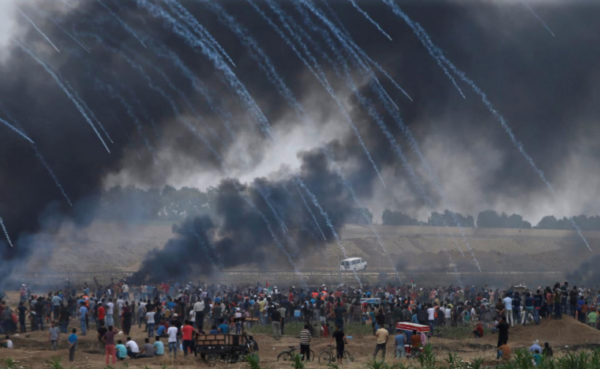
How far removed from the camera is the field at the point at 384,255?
5925 centimetres

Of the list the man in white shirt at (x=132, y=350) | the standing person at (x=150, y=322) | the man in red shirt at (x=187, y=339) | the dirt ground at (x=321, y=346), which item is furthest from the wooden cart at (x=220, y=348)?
the standing person at (x=150, y=322)

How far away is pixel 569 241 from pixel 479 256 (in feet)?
42.5

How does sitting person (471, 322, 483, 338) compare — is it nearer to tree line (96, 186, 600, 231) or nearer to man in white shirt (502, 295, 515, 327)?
man in white shirt (502, 295, 515, 327)

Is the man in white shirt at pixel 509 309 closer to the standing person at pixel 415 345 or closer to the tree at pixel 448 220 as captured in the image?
the standing person at pixel 415 345

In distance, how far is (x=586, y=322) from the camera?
3234 centimetres

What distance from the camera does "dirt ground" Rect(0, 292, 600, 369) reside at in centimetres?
2169

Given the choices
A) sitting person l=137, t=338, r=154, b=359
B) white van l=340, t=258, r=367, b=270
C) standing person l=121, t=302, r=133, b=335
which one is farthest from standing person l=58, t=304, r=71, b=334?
white van l=340, t=258, r=367, b=270

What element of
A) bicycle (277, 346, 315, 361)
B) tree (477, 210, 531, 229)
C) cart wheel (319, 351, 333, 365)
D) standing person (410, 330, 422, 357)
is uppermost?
tree (477, 210, 531, 229)

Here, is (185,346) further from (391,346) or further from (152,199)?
(152,199)

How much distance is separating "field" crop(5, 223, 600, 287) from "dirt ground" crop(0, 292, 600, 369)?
2546cm

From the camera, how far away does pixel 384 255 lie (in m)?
82.1

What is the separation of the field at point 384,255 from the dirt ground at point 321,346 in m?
25.5

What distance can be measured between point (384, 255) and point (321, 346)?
56192 millimetres

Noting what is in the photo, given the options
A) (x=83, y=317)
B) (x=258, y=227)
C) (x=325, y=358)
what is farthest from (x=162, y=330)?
(x=258, y=227)
